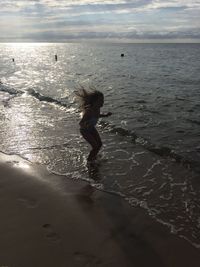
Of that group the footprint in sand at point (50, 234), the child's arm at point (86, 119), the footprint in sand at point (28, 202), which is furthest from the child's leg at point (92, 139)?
the footprint in sand at point (50, 234)

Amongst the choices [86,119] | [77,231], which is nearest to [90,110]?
[86,119]

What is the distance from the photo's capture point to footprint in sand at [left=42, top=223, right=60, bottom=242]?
6.57 meters

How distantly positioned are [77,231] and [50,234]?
0.53 meters

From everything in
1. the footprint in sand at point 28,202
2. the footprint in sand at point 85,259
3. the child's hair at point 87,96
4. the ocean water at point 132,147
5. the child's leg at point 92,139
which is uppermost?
the child's hair at point 87,96

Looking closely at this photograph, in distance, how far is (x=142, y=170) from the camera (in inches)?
417

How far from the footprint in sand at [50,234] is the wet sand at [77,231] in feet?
0.06

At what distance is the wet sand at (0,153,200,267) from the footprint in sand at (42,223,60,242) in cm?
2

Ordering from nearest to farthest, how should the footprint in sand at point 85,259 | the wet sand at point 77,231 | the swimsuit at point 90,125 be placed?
the footprint in sand at point 85,259, the wet sand at point 77,231, the swimsuit at point 90,125

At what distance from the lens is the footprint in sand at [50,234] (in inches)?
259

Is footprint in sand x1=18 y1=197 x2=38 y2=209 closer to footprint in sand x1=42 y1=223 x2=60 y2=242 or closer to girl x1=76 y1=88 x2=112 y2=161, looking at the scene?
footprint in sand x1=42 y1=223 x2=60 y2=242

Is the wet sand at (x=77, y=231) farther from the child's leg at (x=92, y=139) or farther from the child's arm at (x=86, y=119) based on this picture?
the child's arm at (x=86, y=119)

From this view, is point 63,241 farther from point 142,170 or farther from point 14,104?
point 14,104

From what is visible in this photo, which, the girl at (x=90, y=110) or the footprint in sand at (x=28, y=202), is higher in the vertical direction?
the girl at (x=90, y=110)

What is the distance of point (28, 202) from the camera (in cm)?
802
